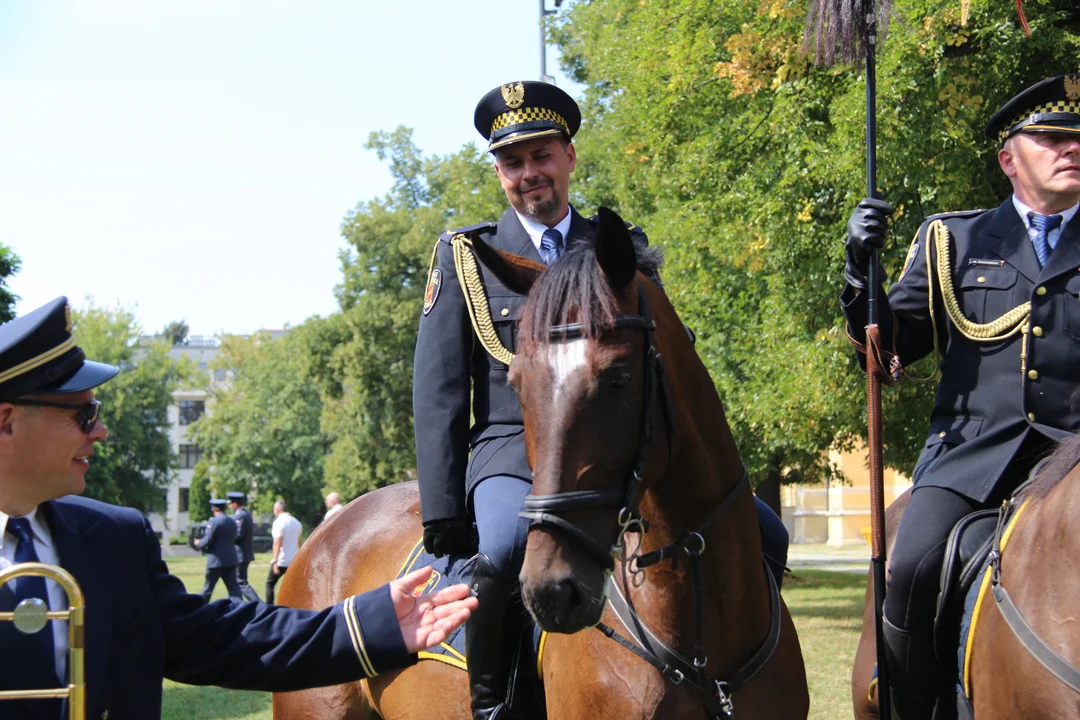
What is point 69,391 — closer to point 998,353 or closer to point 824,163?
point 998,353

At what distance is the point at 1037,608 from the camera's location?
393 centimetres

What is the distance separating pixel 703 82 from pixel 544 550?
1441cm

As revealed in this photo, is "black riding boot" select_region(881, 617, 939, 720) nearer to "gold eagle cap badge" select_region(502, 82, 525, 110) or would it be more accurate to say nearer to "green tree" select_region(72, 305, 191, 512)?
"gold eagle cap badge" select_region(502, 82, 525, 110)

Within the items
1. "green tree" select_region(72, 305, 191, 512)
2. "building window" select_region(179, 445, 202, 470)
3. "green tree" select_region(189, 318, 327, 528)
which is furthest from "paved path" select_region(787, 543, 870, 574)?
"building window" select_region(179, 445, 202, 470)

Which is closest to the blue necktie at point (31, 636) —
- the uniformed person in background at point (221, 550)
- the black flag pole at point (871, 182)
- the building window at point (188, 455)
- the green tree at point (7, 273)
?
the black flag pole at point (871, 182)

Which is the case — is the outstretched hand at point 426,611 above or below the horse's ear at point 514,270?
below

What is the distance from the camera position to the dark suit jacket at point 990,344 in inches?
181

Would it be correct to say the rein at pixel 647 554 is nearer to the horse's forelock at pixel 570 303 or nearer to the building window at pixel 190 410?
the horse's forelock at pixel 570 303

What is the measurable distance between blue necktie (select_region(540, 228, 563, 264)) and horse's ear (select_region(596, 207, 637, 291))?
1.13 meters

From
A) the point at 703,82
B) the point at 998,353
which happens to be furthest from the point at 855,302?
the point at 703,82

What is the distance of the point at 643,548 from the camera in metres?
4.06

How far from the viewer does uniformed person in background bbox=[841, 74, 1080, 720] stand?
459 cm

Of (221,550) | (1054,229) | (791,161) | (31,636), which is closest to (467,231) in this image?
(1054,229)

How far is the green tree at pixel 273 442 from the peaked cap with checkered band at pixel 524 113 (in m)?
65.4
